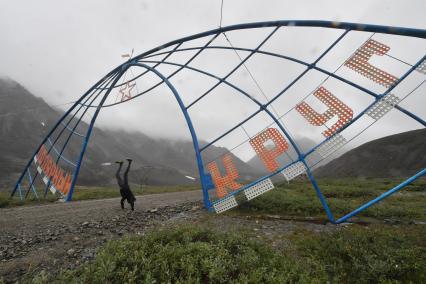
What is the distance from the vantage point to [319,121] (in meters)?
10.0

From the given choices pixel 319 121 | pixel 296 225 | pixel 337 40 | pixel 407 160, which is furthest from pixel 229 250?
pixel 407 160

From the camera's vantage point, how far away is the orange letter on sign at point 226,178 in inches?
473

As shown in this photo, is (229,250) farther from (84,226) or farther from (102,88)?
(102,88)

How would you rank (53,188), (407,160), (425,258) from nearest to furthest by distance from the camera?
(425,258) < (53,188) < (407,160)

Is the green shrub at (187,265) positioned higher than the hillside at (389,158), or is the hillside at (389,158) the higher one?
the green shrub at (187,265)

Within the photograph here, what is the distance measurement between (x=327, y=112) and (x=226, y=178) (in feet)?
18.4

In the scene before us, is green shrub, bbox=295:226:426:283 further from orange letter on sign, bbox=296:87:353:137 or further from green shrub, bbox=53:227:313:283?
orange letter on sign, bbox=296:87:353:137

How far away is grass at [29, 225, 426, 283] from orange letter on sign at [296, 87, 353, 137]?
419 centimetres

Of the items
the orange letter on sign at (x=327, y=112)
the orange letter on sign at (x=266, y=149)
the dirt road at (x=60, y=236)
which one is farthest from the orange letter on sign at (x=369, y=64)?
the dirt road at (x=60, y=236)

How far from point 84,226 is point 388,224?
515 inches

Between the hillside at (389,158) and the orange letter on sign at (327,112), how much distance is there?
8315cm

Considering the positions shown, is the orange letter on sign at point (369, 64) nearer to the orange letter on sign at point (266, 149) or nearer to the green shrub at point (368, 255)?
Result: the orange letter on sign at point (266, 149)

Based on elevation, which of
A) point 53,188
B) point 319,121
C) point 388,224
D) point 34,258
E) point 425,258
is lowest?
point 388,224

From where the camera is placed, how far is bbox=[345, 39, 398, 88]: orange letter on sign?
898 centimetres
